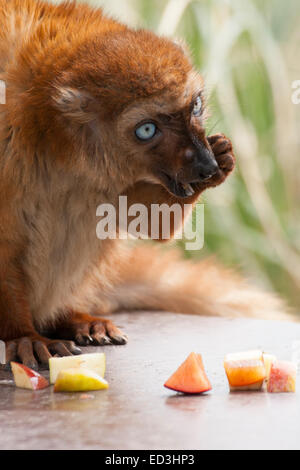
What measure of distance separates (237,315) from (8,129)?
3.82 ft

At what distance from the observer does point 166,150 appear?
1.92 m

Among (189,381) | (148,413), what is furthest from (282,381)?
(148,413)

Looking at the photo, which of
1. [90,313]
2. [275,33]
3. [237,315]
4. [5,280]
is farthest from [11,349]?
[275,33]

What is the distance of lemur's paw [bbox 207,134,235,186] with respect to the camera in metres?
2.11

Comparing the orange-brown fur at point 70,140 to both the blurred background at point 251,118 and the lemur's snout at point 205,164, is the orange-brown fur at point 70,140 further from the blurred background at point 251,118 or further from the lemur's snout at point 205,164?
the blurred background at point 251,118

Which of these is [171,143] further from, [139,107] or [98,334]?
[98,334]

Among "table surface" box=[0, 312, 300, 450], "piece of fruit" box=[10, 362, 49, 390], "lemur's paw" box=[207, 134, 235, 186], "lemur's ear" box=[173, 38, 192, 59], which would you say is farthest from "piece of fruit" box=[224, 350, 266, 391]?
"lemur's ear" box=[173, 38, 192, 59]

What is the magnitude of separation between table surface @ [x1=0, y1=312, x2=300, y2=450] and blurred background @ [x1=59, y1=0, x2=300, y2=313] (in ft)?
6.42

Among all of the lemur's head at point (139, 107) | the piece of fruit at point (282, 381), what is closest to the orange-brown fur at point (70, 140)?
the lemur's head at point (139, 107)

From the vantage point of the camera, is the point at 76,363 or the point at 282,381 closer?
the point at 282,381

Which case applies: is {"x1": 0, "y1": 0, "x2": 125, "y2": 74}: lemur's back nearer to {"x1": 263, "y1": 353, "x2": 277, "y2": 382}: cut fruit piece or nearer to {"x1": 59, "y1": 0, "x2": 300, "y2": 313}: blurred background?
{"x1": 263, "y1": 353, "x2": 277, "y2": 382}: cut fruit piece

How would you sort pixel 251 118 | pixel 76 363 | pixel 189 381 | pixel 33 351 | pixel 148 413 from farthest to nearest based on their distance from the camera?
pixel 251 118
pixel 33 351
pixel 76 363
pixel 189 381
pixel 148 413

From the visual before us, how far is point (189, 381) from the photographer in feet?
5.63

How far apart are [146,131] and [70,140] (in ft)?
0.59
